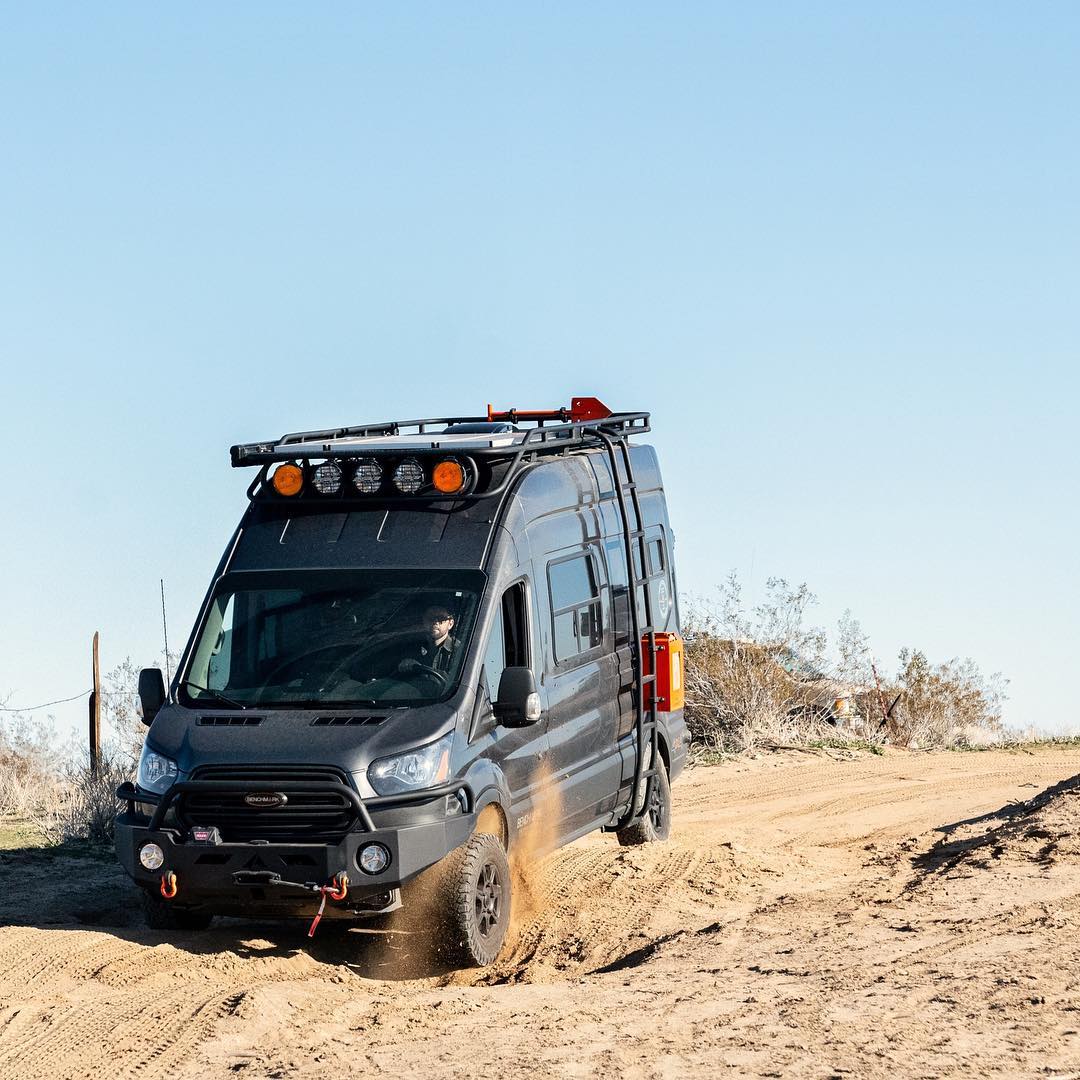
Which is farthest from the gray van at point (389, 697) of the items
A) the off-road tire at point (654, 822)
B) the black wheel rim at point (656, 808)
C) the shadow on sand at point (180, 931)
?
the black wheel rim at point (656, 808)

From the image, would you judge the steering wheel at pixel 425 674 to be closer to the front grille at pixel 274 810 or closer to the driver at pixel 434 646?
the driver at pixel 434 646

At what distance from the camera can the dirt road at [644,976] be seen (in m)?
7.29

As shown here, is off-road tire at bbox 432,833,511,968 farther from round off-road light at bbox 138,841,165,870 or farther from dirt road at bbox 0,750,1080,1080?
round off-road light at bbox 138,841,165,870

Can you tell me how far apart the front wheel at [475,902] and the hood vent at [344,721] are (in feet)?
2.85

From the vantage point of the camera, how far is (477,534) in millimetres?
10148

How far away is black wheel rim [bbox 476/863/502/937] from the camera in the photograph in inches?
378

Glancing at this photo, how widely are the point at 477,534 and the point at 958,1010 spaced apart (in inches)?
158

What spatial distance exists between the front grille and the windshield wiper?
559 millimetres

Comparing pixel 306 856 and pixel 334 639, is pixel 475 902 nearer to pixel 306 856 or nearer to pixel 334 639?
pixel 306 856

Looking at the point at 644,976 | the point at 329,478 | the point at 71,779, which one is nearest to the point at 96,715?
the point at 71,779

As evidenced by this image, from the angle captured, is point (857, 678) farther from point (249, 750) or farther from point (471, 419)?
point (249, 750)

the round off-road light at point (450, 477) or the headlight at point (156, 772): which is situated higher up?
the round off-road light at point (450, 477)

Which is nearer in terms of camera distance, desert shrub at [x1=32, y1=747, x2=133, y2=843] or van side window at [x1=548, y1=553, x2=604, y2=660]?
van side window at [x1=548, y1=553, x2=604, y2=660]

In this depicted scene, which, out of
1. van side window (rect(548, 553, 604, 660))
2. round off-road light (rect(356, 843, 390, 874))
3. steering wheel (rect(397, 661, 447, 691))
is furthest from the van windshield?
van side window (rect(548, 553, 604, 660))
